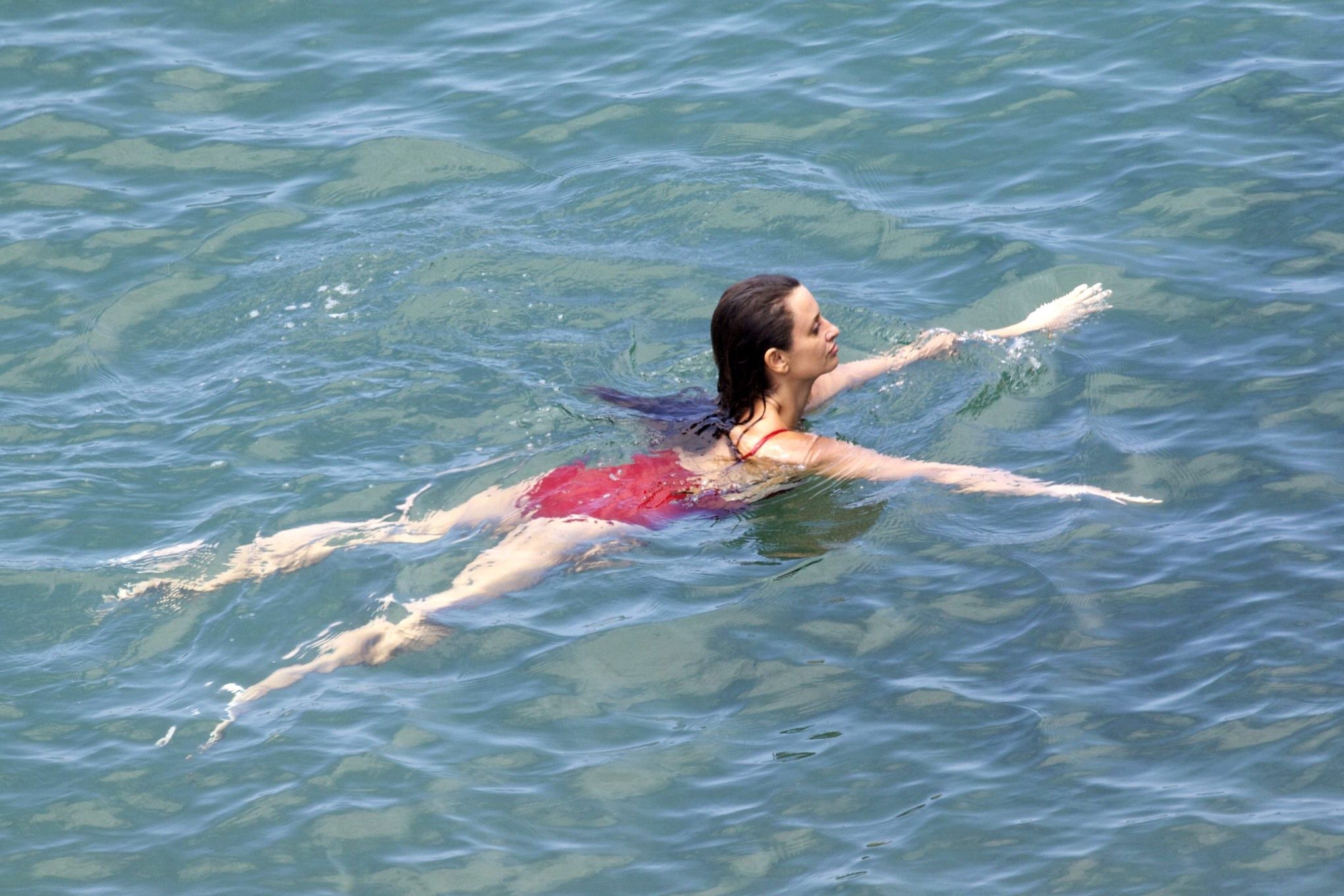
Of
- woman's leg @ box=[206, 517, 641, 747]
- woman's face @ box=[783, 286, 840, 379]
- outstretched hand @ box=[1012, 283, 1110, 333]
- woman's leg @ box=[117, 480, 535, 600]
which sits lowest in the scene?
woman's leg @ box=[206, 517, 641, 747]

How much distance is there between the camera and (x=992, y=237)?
10.1m

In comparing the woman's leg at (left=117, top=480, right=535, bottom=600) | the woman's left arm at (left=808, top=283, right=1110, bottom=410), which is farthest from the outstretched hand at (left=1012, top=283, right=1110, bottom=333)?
the woman's leg at (left=117, top=480, right=535, bottom=600)

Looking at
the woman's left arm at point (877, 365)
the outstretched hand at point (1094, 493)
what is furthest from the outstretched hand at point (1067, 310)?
the outstretched hand at point (1094, 493)

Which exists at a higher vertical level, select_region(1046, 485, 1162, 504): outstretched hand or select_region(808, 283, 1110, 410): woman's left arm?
select_region(808, 283, 1110, 410): woman's left arm

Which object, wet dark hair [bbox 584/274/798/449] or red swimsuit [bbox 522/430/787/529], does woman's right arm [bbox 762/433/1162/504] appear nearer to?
red swimsuit [bbox 522/430/787/529]

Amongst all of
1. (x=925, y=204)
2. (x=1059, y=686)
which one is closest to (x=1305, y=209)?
(x=925, y=204)

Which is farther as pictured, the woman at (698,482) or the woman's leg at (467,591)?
the woman at (698,482)

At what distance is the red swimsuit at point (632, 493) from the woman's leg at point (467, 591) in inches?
2.7

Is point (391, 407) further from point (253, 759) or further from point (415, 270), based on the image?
point (253, 759)

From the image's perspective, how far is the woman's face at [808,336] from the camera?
7.49m

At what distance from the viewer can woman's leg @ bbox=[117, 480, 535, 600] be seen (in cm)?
741

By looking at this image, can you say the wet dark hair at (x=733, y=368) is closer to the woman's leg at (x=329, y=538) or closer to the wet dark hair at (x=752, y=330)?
Result: the wet dark hair at (x=752, y=330)

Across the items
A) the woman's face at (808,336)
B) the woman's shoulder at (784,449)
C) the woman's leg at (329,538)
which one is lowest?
the woman's leg at (329,538)

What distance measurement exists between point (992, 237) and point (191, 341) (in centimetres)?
542
